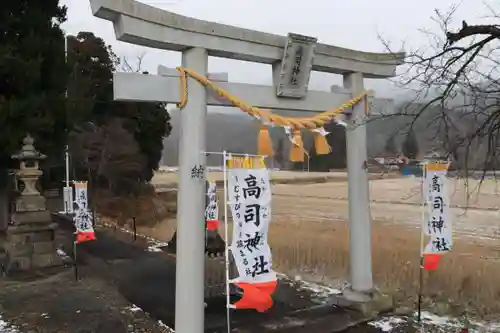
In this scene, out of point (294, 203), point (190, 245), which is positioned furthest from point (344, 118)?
point (294, 203)

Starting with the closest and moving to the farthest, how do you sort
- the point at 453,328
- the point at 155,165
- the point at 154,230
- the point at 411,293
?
the point at 453,328 → the point at 411,293 → the point at 154,230 → the point at 155,165

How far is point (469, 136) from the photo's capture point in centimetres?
452

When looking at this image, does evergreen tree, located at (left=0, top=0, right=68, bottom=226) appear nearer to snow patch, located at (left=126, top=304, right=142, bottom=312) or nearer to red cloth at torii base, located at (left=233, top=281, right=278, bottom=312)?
snow patch, located at (left=126, top=304, right=142, bottom=312)

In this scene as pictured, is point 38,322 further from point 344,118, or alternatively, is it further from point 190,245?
point 344,118

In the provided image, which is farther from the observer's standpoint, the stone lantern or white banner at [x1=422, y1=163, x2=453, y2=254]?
the stone lantern

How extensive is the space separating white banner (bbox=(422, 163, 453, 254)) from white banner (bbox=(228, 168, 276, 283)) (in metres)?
2.78

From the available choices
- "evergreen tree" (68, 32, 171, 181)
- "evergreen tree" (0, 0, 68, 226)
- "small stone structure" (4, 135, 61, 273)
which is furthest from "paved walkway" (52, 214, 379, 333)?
"evergreen tree" (68, 32, 171, 181)

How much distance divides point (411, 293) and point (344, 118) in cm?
358

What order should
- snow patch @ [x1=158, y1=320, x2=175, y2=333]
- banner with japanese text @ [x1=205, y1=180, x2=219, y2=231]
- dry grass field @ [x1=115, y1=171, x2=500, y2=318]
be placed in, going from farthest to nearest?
1. banner with japanese text @ [x1=205, y1=180, x2=219, y2=231]
2. dry grass field @ [x1=115, y1=171, x2=500, y2=318]
3. snow patch @ [x1=158, y1=320, x2=175, y2=333]

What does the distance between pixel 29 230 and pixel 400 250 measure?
Result: 9.50m

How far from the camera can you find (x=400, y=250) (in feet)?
38.9

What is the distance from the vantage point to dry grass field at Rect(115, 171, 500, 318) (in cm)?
804

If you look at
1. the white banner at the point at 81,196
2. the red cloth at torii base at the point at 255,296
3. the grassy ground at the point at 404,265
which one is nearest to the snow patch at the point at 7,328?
the white banner at the point at 81,196

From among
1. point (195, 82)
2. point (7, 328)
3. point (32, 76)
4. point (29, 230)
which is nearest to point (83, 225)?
point (29, 230)
